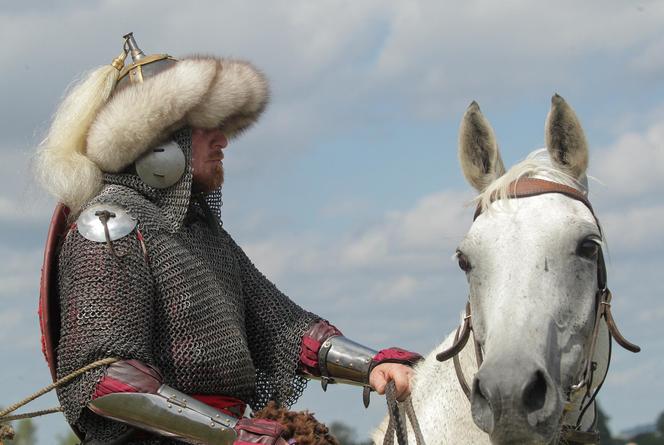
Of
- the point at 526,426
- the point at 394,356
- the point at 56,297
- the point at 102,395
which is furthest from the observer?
the point at 394,356

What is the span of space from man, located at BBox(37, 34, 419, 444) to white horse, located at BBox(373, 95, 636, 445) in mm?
569

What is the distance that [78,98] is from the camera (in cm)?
578

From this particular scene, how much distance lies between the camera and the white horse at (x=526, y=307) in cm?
420

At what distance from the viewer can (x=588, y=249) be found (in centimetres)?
455

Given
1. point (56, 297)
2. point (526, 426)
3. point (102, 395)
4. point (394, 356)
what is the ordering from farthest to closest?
1. point (394, 356)
2. point (56, 297)
3. point (102, 395)
4. point (526, 426)

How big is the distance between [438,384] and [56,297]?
6.29 feet

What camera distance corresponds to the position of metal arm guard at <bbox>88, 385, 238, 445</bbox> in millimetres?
4801

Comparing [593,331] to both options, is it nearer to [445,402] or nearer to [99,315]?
[445,402]

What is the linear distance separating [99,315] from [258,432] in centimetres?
91

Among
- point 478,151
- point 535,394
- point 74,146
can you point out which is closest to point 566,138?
point 478,151

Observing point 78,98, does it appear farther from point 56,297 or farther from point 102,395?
point 102,395

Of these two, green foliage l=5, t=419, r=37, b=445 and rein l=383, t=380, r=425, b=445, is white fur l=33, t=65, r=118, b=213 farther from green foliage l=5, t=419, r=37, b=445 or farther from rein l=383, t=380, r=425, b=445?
green foliage l=5, t=419, r=37, b=445

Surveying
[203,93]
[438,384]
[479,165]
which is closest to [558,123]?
[479,165]

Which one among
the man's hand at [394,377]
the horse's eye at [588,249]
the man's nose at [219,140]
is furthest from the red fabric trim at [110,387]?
the horse's eye at [588,249]
